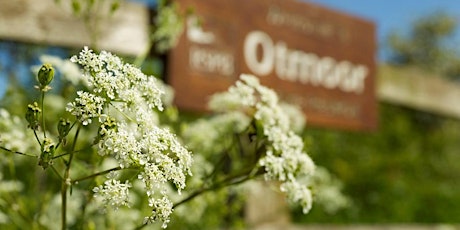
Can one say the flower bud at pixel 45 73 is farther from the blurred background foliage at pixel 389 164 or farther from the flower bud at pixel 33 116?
the blurred background foliage at pixel 389 164

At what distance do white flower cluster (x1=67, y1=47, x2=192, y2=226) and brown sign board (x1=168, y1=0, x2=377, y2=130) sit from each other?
164 centimetres

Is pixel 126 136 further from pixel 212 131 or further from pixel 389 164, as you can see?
pixel 389 164

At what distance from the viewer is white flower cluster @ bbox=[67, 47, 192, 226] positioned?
3.05ft

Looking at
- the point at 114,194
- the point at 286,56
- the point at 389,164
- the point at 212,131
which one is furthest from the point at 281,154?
the point at 389,164

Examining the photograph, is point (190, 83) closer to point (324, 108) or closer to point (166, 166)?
point (324, 108)

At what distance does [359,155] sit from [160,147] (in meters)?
7.42

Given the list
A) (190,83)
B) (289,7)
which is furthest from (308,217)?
(190,83)

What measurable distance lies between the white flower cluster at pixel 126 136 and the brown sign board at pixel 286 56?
1642 millimetres

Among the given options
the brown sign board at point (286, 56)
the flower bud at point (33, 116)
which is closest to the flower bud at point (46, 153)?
the flower bud at point (33, 116)

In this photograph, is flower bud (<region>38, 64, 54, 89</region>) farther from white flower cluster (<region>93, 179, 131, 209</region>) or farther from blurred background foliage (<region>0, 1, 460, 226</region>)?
blurred background foliage (<region>0, 1, 460, 226</region>)

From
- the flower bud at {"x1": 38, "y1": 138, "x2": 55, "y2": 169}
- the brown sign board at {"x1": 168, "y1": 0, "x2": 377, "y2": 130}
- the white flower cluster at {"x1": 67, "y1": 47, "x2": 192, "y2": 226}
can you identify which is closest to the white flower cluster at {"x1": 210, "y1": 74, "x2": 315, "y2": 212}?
the white flower cluster at {"x1": 67, "y1": 47, "x2": 192, "y2": 226}

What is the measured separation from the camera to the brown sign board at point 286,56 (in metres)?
2.86

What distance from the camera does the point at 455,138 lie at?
10164 mm

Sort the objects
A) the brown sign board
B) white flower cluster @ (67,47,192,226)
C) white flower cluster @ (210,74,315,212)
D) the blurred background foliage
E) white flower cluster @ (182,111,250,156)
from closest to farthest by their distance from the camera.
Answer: white flower cluster @ (67,47,192,226)
white flower cluster @ (210,74,315,212)
white flower cluster @ (182,111,250,156)
the brown sign board
the blurred background foliage
